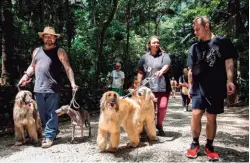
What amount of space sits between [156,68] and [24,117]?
2822 mm

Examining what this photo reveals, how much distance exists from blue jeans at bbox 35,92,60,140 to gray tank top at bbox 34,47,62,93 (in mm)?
114

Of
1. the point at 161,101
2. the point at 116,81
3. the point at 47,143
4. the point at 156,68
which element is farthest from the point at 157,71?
the point at 116,81

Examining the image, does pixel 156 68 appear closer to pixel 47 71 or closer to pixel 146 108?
pixel 146 108

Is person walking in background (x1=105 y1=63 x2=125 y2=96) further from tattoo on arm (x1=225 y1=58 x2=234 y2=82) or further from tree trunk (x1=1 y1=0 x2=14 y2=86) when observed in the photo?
tattoo on arm (x1=225 y1=58 x2=234 y2=82)

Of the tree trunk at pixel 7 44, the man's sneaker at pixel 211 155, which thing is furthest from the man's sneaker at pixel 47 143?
Answer: the tree trunk at pixel 7 44

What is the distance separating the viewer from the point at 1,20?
10.2 metres

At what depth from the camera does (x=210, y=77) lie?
4.87 metres

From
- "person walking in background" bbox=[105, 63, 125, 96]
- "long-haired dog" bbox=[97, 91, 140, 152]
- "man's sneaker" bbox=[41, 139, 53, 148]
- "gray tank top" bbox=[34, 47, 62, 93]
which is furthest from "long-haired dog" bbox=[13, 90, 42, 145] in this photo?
"person walking in background" bbox=[105, 63, 125, 96]

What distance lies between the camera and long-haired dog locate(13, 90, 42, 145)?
615 centimetres

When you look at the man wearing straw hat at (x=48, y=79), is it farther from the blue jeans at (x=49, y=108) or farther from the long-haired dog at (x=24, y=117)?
the long-haired dog at (x=24, y=117)

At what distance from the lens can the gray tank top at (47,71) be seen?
6.25 m

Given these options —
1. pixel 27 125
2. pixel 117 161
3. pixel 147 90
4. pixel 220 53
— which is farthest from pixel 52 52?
pixel 220 53

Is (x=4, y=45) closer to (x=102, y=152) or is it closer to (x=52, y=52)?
(x=52, y=52)

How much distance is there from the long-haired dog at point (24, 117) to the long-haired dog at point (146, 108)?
207 centimetres
